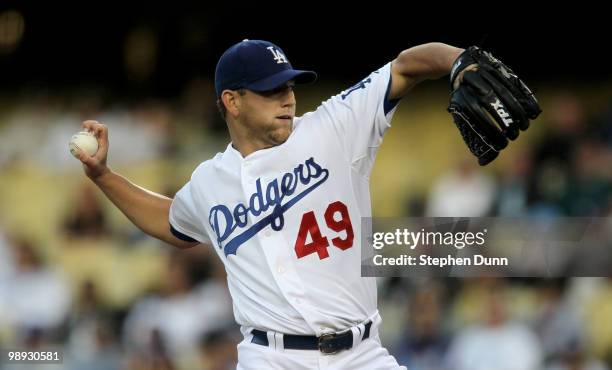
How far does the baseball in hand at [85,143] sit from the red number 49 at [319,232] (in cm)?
98

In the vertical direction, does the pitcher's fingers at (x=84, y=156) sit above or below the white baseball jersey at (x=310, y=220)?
above

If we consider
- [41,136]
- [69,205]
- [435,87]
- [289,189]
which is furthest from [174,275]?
[289,189]

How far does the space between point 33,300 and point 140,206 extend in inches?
138

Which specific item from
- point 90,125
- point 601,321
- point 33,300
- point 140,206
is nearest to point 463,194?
point 601,321

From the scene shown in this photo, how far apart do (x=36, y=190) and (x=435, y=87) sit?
3059mm

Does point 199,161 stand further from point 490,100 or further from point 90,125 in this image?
point 490,100

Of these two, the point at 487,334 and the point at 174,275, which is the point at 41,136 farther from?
the point at 487,334

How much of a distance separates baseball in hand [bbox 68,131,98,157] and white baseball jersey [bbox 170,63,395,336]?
68 centimetres

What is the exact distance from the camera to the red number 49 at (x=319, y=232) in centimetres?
329

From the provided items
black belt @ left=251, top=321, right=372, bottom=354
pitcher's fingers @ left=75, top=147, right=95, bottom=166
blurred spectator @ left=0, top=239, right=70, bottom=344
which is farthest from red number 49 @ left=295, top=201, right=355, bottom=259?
blurred spectator @ left=0, top=239, right=70, bottom=344

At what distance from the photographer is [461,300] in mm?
6371

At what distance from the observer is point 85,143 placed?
3.82m

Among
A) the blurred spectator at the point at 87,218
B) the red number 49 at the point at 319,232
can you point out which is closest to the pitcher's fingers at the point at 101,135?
the red number 49 at the point at 319,232

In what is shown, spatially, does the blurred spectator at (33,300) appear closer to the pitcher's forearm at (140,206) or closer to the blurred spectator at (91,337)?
the blurred spectator at (91,337)
